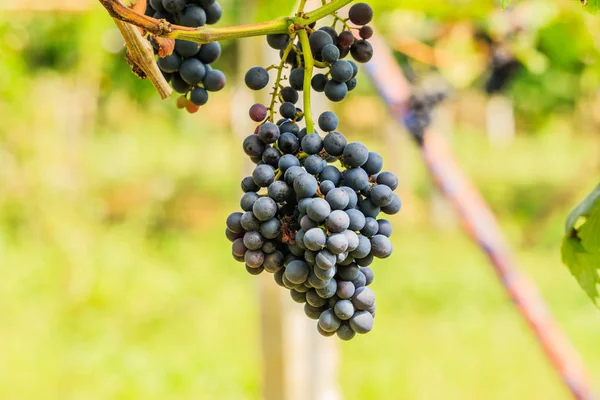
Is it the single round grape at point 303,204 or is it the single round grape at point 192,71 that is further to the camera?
the single round grape at point 192,71

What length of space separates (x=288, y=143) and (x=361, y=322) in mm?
182

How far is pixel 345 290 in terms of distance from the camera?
2.06 ft

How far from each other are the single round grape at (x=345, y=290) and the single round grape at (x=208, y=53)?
11.8 inches

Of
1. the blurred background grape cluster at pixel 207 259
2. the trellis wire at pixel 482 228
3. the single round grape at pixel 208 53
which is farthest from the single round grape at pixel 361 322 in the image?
the trellis wire at pixel 482 228

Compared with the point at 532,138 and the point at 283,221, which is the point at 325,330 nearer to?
the point at 283,221

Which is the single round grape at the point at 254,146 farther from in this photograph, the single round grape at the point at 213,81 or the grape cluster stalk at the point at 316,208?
the single round grape at the point at 213,81

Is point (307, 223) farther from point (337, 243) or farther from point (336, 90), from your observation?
point (336, 90)

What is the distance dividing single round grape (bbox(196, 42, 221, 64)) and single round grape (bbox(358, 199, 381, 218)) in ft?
0.82

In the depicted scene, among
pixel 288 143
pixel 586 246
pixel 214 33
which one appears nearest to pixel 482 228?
pixel 586 246

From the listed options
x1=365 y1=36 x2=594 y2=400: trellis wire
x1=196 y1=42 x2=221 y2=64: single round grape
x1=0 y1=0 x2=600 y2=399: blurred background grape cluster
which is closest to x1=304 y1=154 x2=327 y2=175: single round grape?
x1=196 y1=42 x2=221 y2=64: single round grape

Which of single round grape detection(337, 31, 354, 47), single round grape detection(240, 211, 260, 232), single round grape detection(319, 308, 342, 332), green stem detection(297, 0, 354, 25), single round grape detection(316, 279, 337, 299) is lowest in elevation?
single round grape detection(319, 308, 342, 332)

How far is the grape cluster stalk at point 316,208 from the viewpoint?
1.96ft

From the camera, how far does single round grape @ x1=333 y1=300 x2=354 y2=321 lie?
0.62 meters

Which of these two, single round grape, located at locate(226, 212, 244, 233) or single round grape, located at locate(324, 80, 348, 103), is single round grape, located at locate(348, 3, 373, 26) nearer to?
single round grape, located at locate(324, 80, 348, 103)
